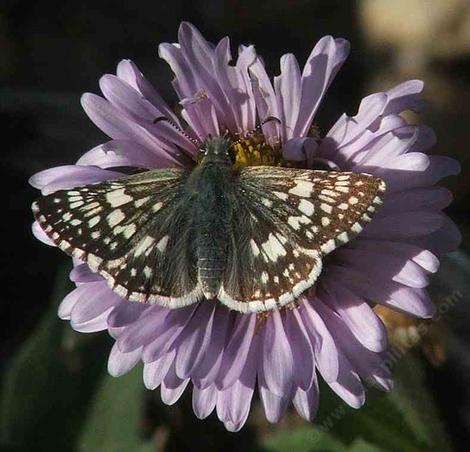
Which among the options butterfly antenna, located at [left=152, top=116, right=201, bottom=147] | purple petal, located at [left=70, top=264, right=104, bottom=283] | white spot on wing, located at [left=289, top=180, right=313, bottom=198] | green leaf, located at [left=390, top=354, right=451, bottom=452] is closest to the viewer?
white spot on wing, located at [left=289, top=180, right=313, bottom=198]

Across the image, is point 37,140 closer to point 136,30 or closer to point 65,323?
point 136,30

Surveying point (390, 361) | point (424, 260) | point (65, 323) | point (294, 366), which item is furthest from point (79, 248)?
point (65, 323)

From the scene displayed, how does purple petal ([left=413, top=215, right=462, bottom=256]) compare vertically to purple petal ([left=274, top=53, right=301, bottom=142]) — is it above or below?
below

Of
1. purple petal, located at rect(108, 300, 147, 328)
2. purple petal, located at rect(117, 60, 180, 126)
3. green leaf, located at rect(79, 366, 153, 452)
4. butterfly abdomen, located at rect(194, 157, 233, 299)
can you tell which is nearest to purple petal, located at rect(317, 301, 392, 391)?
butterfly abdomen, located at rect(194, 157, 233, 299)

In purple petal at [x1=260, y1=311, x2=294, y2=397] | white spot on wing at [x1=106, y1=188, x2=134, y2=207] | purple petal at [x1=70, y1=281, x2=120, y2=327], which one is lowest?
purple petal at [x1=260, y1=311, x2=294, y2=397]

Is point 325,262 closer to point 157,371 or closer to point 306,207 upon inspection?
point 306,207

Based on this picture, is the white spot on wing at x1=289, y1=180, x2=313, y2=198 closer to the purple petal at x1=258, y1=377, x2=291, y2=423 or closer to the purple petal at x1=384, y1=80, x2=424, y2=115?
the purple petal at x1=384, y1=80, x2=424, y2=115

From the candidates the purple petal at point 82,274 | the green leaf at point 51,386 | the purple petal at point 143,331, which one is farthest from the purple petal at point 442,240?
the green leaf at point 51,386

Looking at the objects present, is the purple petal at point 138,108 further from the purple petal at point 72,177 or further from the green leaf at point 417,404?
the green leaf at point 417,404
